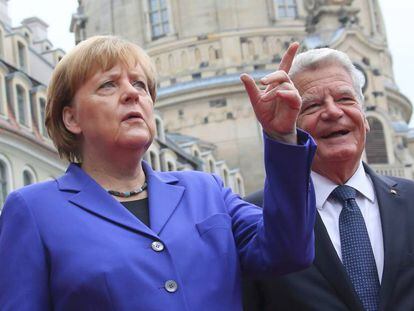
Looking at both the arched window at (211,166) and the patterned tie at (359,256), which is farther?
the arched window at (211,166)

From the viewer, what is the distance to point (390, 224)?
376cm

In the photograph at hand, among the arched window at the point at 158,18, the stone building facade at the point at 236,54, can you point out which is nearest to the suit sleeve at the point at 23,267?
the stone building facade at the point at 236,54

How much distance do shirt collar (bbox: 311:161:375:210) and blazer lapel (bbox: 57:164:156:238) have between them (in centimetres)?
107

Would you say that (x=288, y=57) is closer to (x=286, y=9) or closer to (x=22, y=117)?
(x=22, y=117)

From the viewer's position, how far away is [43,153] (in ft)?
67.6

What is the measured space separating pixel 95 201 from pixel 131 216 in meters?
0.14

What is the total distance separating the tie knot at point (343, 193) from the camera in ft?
12.8

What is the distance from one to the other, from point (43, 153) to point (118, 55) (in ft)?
57.8

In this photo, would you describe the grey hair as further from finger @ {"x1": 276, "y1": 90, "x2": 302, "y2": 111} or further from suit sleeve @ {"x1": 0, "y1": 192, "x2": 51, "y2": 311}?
suit sleeve @ {"x1": 0, "y1": 192, "x2": 51, "y2": 311}

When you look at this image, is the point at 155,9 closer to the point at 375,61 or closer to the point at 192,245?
the point at 375,61

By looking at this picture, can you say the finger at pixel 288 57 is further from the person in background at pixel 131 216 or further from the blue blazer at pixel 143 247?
the blue blazer at pixel 143 247

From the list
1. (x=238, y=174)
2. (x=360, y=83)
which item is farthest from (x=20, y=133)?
(x=238, y=174)

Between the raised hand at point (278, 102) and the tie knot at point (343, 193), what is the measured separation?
875mm

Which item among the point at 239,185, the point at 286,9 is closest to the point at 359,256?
the point at 239,185
